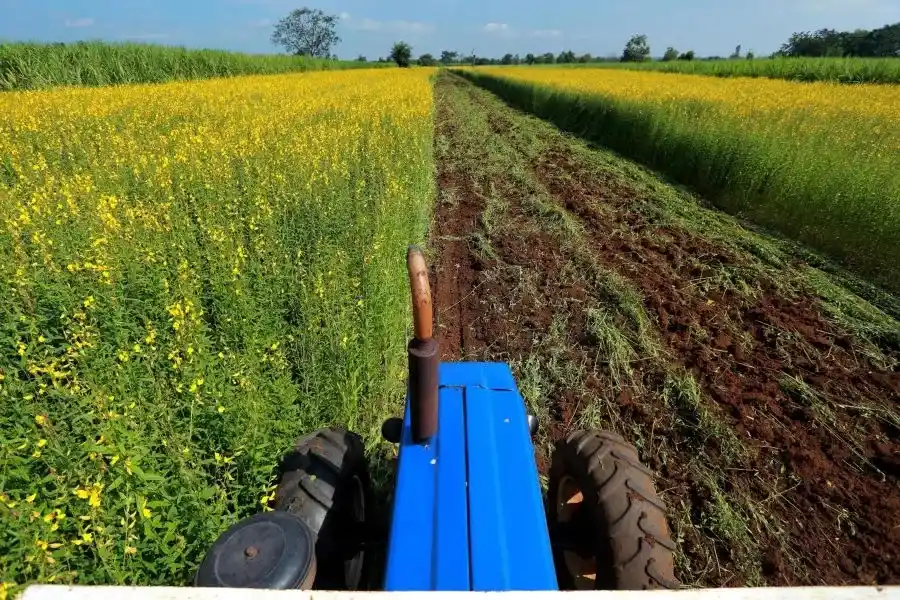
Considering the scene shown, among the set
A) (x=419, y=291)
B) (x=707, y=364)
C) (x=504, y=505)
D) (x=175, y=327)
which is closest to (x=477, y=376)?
(x=504, y=505)

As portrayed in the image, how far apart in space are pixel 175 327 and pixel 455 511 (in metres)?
1.93

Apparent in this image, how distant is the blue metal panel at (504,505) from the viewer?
1.30 m

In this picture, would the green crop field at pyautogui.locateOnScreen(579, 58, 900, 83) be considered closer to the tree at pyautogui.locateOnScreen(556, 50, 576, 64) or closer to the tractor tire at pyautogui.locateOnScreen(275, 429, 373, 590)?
the tractor tire at pyautogui.locateOnScreen(275, 429, 373, 590)

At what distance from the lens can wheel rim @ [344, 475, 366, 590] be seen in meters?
2.13

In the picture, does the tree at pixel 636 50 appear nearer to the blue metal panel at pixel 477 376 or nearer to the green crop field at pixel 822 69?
the green crop field at pixel 822 69

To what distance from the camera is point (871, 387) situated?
3.90 meters

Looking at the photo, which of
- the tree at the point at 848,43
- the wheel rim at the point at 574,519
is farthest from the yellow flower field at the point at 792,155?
the tree at the point at 848,43

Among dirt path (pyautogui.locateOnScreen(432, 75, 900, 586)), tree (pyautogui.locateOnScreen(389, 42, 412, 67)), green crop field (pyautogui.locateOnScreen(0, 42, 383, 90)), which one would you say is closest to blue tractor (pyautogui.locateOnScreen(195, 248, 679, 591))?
dirt path (pyautogui.locateOnScreen(432, 75, 900, 586))

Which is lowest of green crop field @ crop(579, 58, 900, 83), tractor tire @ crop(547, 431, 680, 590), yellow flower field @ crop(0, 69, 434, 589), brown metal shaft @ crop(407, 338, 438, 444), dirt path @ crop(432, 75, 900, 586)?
dirt path @ crop(432, 75, 900, 586)

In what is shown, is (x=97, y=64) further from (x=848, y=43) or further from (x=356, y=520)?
(x=848, y=43)

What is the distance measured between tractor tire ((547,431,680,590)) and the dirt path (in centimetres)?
83

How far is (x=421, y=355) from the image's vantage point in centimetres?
123

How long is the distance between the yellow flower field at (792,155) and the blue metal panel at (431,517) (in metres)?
6.80

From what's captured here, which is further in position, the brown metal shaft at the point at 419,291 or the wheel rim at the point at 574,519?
the wheel rim at the point at 574,519
